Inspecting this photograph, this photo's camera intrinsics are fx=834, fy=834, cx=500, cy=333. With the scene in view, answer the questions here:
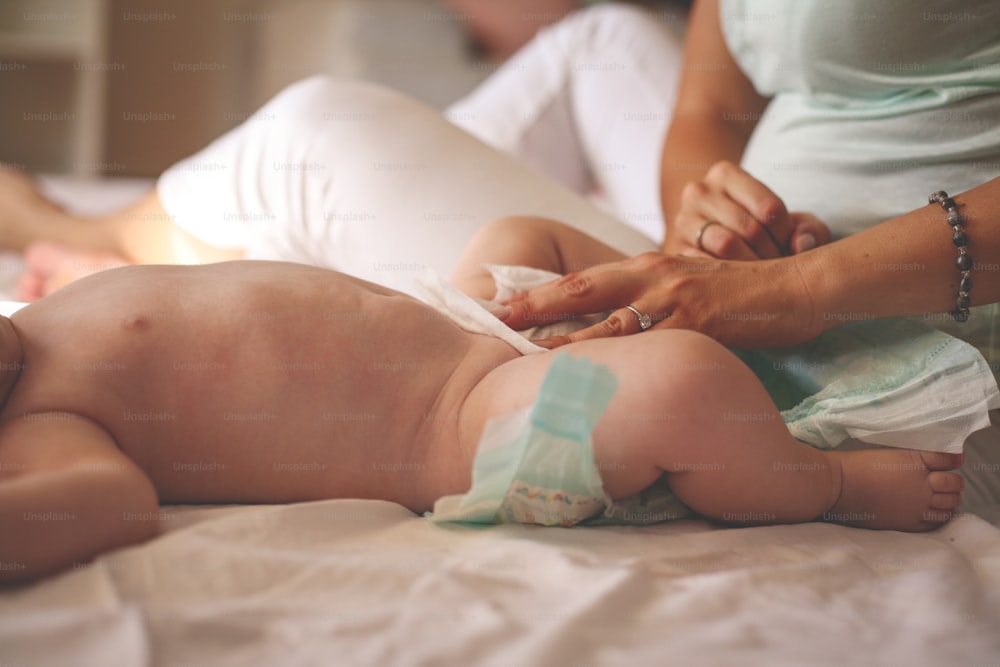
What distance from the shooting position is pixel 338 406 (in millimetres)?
628

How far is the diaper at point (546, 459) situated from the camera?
0.52 metres

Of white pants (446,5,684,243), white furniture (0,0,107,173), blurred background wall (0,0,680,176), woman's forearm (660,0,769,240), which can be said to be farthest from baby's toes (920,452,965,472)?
white furniture (0,0,107,173)

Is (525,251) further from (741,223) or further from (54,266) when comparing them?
(54,266)

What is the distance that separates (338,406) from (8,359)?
23cm

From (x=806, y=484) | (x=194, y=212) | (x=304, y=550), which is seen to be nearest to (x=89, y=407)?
(x=304, y=550)

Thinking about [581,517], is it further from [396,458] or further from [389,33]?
[389,33]

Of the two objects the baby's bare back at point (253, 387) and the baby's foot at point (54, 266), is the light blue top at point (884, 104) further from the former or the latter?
the baby's foot at point (54, 266)

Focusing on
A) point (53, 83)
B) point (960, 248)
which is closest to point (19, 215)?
point (960, 248)

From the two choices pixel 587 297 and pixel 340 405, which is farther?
pixel 587 297

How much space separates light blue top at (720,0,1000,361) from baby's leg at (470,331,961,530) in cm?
30

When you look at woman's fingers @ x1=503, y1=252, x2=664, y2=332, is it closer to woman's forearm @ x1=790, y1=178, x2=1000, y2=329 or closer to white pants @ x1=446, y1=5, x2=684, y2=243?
woman's forearm @ x1=790, y1=178, x2=1000, y2=329

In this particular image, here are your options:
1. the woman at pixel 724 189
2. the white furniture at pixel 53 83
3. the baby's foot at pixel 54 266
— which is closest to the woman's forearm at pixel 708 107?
the woman at pixel 724 189

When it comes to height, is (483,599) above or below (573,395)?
below

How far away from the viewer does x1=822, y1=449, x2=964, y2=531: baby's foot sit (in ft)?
2.19
